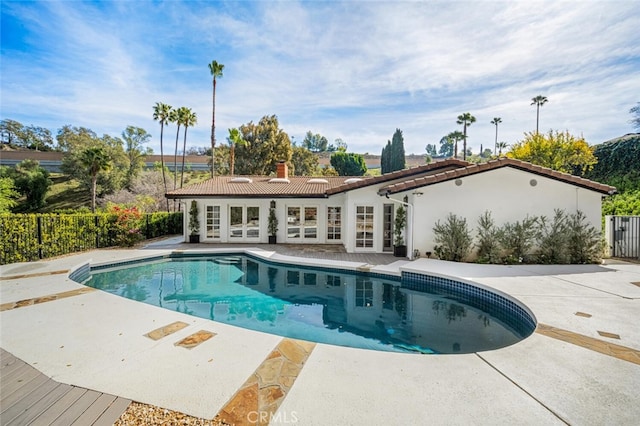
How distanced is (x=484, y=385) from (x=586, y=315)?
4.06 metres

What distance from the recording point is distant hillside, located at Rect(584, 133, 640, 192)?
812 inches

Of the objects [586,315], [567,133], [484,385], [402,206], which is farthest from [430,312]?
[567,133]

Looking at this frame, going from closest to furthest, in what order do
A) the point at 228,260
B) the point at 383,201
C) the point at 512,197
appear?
the point at 512,197 → the point at 228,260 → the point at 383,201

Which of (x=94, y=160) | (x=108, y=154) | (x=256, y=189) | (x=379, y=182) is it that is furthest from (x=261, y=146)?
(x=379, y=182)

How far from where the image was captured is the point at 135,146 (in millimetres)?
43875

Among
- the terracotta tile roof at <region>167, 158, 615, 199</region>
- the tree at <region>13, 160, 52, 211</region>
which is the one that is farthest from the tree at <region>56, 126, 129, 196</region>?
the terracotta tile roof at <region>167, 158, 615, 199</region>

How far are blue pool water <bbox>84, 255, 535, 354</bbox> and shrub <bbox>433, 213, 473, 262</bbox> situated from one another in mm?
2694

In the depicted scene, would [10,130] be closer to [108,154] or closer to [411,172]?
[108,154]

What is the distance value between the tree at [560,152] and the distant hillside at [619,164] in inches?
33.6

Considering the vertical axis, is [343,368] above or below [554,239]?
below

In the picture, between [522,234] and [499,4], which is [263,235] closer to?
[522,234]

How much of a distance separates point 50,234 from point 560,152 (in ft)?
111

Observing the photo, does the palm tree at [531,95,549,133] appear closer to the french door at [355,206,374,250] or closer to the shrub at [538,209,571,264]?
the shrub at [538,209,571,264]

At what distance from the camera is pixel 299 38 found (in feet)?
41.3
